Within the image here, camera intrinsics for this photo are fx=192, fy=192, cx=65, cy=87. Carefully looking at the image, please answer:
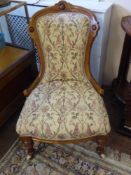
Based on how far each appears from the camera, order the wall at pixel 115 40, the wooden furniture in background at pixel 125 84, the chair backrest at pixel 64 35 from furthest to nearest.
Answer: the wall at pixel 115 40
the wooden furniture in background at pixel 125 84
the chair backrest at pixel 64 35

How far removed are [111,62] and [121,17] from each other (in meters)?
0.42

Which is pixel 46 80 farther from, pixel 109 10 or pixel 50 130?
pixel 109 10

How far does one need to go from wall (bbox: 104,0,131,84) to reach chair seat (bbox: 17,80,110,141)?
0.59m

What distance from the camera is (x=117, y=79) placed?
1727mm

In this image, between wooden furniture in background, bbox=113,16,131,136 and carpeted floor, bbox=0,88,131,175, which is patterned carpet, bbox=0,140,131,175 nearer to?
carpeted floor, bbox=0,88,131,175

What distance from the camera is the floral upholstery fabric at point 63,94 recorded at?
1099 millimetres

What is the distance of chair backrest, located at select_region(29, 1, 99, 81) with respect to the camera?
121cm

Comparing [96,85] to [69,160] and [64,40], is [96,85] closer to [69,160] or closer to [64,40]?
[64,40]

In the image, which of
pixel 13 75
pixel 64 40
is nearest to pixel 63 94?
pixel 64 40

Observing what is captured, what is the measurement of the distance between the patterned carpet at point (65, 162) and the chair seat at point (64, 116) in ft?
1.02

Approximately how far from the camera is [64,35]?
4.03ft

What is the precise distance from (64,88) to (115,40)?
680 mm

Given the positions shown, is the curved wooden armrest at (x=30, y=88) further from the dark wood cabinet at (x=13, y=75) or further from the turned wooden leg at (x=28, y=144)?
the turned wooden leg at (x=28, y=144)

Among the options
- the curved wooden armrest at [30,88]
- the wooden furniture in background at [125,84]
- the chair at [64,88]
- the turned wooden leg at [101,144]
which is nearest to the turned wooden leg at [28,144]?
the chair at [64,88]
